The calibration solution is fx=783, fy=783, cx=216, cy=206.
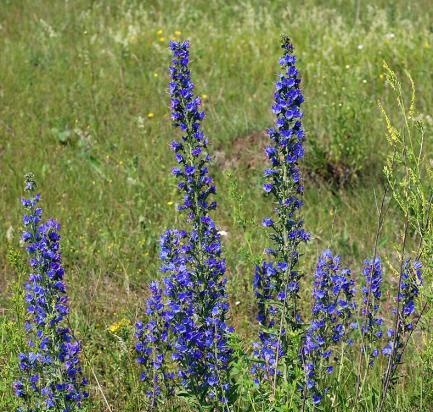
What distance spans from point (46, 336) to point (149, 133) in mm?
3725

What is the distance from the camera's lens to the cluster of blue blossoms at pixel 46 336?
2982 mm

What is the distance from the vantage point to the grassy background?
4.40 metres

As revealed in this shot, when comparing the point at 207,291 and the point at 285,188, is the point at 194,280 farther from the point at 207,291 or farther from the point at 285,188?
the point at 285,188

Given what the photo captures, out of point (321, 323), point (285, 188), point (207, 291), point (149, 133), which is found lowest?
point (321, 323)

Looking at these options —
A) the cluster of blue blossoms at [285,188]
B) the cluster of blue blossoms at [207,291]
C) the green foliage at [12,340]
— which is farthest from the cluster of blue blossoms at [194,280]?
the green foliage at [12,340]

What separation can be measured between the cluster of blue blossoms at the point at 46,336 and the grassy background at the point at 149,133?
0.12m

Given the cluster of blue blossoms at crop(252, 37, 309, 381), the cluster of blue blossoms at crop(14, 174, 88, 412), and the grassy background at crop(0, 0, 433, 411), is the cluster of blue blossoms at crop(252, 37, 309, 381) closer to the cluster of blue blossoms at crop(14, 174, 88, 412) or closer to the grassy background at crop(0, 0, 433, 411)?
the grassy background at crop(0, 0, 433, 411)

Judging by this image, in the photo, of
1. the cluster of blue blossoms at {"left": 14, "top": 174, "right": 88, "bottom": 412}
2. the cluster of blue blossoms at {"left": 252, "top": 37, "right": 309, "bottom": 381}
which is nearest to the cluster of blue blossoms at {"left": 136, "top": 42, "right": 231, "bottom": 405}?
the cluster of blue blossoms at {"left": 252, "top": 37, "right": 309, "bottom": 381}

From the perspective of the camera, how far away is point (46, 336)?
2.99 meters

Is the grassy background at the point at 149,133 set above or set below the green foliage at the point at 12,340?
above

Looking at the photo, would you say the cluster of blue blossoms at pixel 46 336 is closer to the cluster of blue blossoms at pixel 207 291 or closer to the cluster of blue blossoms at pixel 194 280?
the cluster of blue blossoms at pixel 207 291

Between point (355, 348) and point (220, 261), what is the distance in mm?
1228

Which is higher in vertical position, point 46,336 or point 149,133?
point 149,133

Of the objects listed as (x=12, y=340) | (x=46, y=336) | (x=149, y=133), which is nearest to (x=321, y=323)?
(x=46, y=336)
